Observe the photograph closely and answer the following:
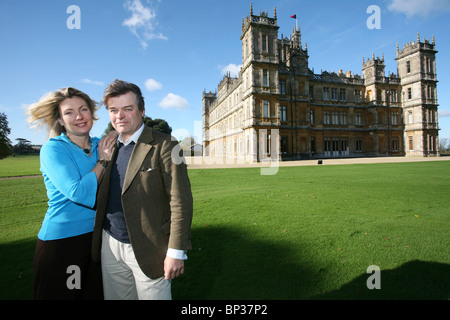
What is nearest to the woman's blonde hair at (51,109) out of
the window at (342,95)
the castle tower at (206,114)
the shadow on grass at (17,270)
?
the shadow on grass at (17,270)

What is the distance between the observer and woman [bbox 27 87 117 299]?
189cm

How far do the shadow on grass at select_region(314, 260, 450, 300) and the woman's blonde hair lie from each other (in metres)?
3.42

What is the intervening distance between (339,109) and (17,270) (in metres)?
43.4

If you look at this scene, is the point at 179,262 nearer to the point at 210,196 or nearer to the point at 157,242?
the point at 157,242

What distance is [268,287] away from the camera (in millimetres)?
3037

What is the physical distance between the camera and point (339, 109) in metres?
39.3

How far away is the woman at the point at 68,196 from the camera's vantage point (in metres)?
1.89

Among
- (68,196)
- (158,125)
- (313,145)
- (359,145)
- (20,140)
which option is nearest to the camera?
(68,196)

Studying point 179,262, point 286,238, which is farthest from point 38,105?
point 286,238

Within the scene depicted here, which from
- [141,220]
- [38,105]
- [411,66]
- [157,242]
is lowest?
[157,242]

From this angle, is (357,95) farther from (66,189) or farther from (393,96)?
(66,189)

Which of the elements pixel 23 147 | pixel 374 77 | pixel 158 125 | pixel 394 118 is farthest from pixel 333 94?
pixel 23 147

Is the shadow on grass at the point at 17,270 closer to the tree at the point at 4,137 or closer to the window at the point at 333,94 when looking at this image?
the tree at the point at 4,137
